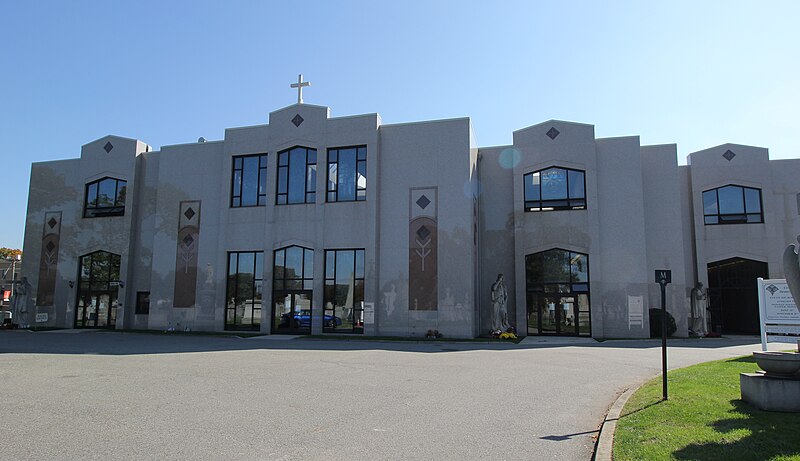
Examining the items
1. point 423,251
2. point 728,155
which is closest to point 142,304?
point 423,251

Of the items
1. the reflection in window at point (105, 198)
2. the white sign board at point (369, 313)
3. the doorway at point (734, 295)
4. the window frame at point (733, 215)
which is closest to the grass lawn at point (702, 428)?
the white sign board at point (369, 313)

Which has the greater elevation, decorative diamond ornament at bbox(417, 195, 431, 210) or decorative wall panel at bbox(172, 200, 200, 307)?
decorative diamond ornament at bbox(417, 195, 431, 210)

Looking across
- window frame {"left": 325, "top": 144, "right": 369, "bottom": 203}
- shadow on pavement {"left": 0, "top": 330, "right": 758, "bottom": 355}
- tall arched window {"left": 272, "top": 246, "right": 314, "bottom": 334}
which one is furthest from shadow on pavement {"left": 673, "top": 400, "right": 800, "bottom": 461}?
tall arched window {"left": 272, "top": 246, "right": 314, "bottom": 334}

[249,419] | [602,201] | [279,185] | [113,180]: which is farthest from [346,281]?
[249,419]

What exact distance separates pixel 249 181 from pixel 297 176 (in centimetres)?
270

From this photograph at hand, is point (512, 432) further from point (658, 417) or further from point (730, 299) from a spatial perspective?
point (730, 299)

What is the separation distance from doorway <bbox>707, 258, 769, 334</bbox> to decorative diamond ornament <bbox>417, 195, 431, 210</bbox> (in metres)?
15.4

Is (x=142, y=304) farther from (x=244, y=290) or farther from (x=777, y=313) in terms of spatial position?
(x=777, y=313)

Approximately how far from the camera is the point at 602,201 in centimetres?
2600

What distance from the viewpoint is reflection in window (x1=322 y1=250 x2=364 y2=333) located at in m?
25.0

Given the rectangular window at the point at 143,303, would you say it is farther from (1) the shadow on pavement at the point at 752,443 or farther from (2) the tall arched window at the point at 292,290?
(1) the shadow on pavement at the point at 752,443

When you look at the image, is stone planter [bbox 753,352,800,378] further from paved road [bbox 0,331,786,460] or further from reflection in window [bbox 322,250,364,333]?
reflection in window [bbox 322,250,364,333]

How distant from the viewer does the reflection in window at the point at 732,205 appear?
2777cm

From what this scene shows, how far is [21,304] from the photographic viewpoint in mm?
29438
